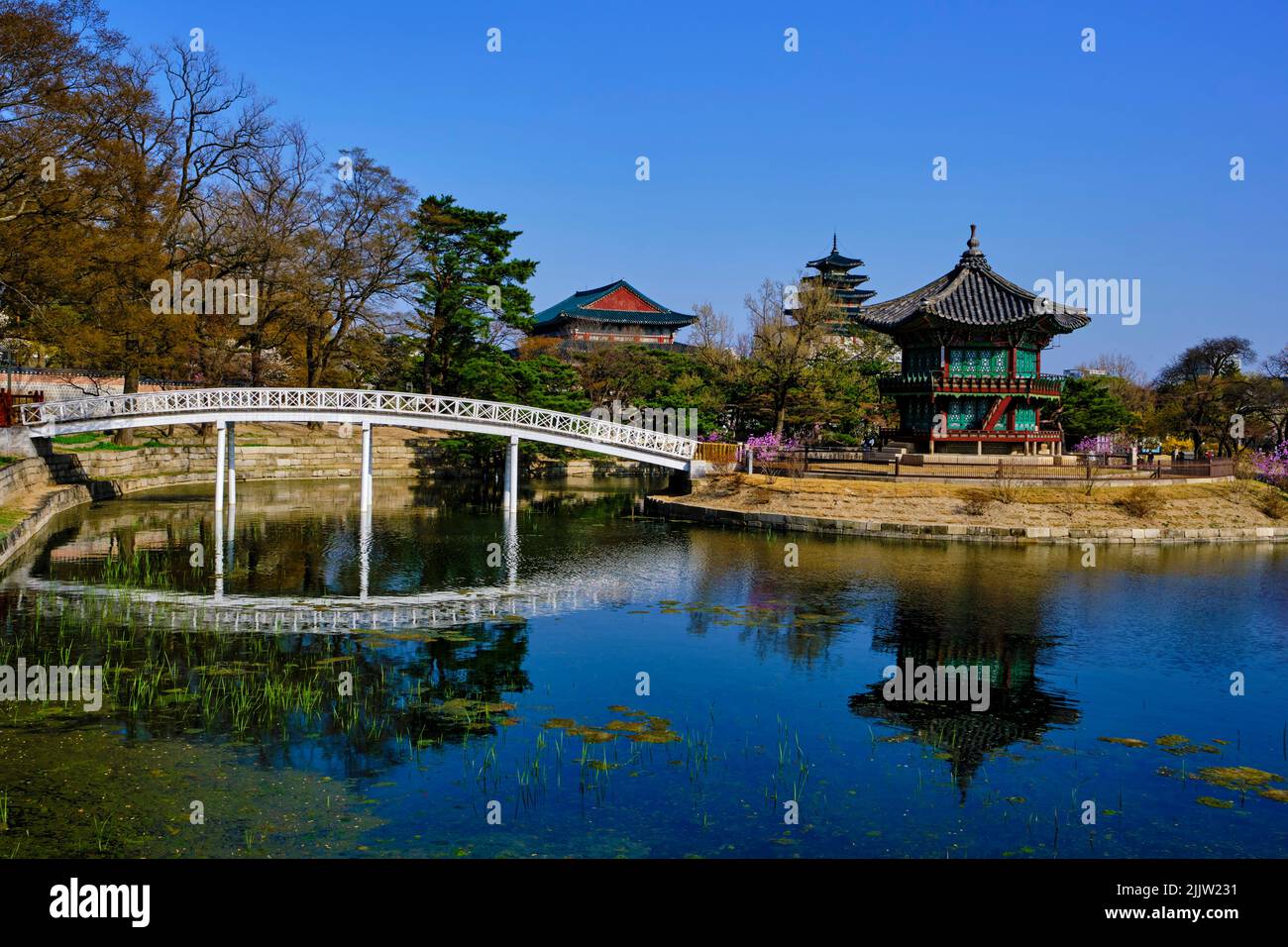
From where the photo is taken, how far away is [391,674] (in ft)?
49.8

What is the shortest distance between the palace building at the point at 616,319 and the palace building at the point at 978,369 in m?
43.7

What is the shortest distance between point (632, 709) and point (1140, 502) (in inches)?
961

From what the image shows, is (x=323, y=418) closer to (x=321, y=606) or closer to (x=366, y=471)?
(x=366, y=471)

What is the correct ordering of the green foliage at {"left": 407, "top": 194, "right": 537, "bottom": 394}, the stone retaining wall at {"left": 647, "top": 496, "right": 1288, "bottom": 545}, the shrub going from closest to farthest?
the stone retaining wall at {"left": 647, "top": 496, "right": 1288, "bottom": 545}, the shrub, the green foliage at {"left": 407, "top": 194, "right": 537, "bottom": 394}

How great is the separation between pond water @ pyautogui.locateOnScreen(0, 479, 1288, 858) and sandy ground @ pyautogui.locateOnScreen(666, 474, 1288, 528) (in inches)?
216

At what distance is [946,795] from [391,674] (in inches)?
322

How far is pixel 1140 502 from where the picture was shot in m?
32.3

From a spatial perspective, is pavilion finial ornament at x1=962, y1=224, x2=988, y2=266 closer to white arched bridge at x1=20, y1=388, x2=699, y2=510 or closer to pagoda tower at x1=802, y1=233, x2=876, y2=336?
white arched bridge at x1=20, y1=388, x2=699, y2=510

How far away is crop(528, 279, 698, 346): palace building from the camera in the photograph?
83875mm

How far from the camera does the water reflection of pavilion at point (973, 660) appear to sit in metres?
13.1

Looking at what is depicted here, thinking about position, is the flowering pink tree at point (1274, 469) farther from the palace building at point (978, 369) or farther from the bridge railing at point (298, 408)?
the bridge railing at point (298, 408)

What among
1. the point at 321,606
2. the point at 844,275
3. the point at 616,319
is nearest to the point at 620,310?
the point at 616,319

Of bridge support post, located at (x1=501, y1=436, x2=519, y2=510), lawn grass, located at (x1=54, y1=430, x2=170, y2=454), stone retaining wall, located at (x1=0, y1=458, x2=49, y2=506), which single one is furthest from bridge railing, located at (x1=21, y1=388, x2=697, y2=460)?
lawn grass, located at (x1=54, y1=430, x2=170, y2=454)
